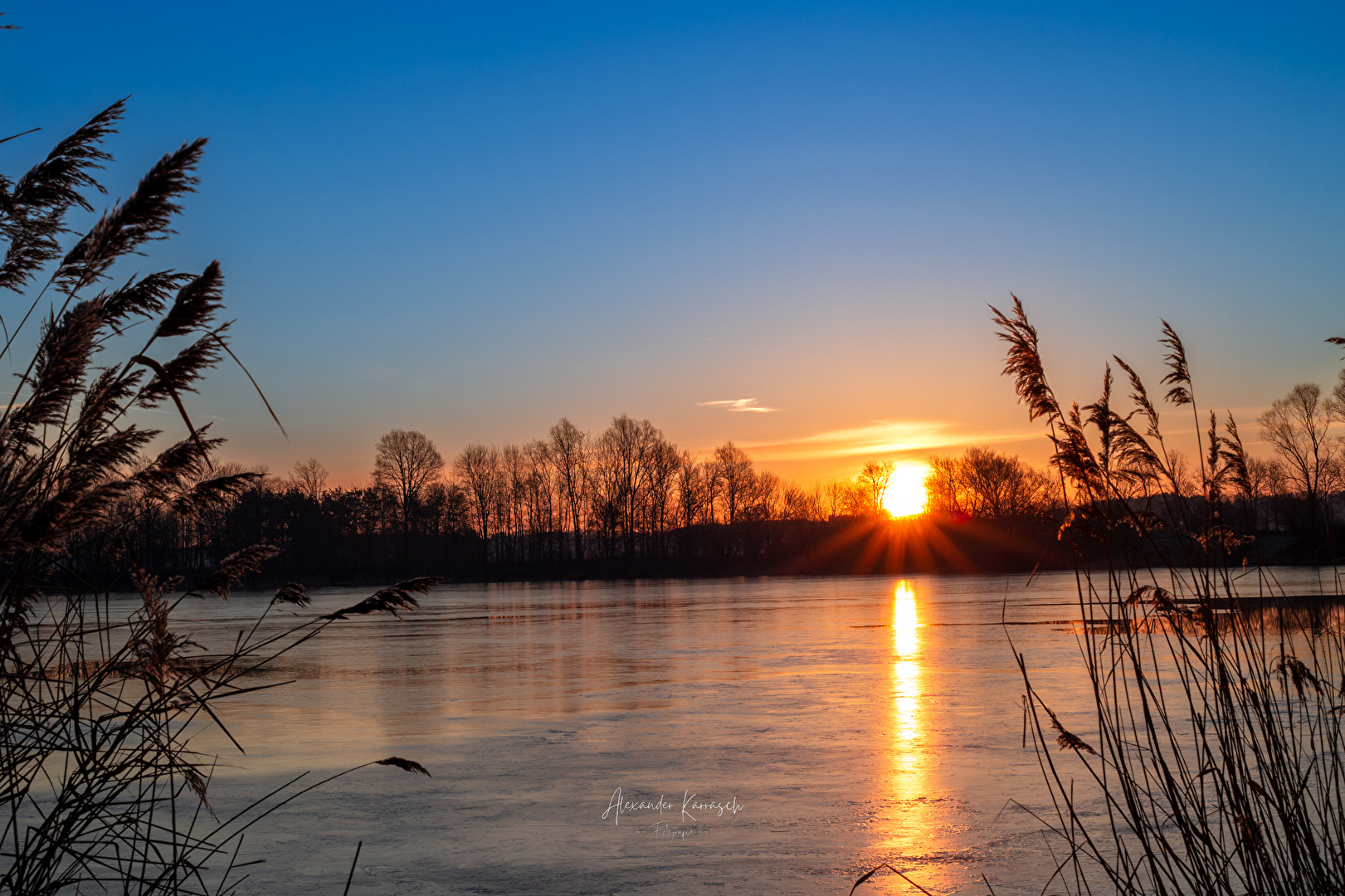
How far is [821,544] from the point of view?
71375 millimetres

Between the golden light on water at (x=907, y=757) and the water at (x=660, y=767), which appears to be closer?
the water at (x=660, y=767)

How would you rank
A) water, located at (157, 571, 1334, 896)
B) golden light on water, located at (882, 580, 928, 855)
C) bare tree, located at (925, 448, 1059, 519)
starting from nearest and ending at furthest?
water, located at (157, 571, 1334, 896) → golden light on water, located at (882, 580, 928, 855) → bare tree, located at (925, 448, 1059, 519)

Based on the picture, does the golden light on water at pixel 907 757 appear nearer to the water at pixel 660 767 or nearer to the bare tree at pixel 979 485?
the water at pixel 660 767

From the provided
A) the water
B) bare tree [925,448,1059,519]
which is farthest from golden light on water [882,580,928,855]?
bare tree [925,448,1059,519]

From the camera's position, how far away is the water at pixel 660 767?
527 cm

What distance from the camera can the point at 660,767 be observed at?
771cm

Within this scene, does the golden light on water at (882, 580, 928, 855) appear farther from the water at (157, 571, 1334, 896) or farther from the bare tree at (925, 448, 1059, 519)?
the bare tree at (925, 448, 1059, 519)

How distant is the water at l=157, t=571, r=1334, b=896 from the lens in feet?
17.3

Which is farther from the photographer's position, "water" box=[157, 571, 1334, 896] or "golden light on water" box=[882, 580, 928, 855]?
"golden light on water" box=[882, 580, 928, 855]

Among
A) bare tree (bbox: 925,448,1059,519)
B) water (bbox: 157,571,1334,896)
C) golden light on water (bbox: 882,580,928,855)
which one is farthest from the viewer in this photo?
bare tree (bbox: 925,448,1059,519)

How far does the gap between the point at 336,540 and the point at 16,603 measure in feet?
241

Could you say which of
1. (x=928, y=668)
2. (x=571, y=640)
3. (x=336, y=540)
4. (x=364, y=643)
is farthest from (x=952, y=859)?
(x=336, y=540)

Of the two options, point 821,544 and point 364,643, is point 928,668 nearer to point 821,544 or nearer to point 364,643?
point 364,643

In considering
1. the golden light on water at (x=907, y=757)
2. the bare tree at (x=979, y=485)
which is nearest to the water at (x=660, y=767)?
the golden light on water at (x=907, y=757)
